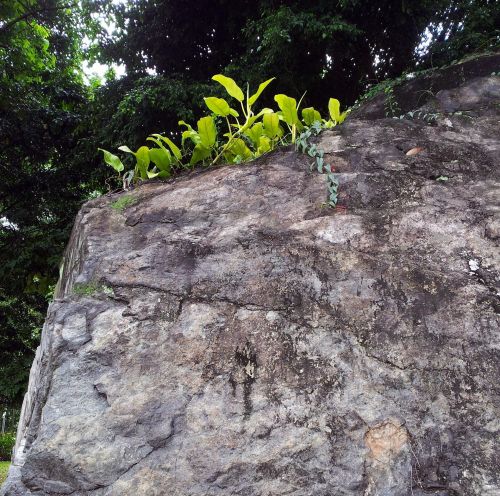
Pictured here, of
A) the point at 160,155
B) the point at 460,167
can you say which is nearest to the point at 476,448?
the point at 460,167

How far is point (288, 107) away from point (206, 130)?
552 millimetres

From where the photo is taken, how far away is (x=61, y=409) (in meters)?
1.87

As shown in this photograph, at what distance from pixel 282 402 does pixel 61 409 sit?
35.1 inches

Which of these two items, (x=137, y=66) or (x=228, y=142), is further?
(x=137, y=66)

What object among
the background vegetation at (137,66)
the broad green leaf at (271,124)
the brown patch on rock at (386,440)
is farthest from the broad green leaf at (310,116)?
the brown patch on rock at (386,440)

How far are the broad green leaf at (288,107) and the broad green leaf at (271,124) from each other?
7 centimetres

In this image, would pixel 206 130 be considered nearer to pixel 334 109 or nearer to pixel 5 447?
pixel 334 109

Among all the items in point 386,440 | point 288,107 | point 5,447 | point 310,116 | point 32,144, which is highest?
point 32,144

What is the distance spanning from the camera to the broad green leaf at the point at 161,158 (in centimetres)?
289

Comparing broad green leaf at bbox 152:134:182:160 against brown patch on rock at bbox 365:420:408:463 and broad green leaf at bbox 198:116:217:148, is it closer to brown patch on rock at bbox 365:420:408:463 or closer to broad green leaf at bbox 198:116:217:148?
broad green leaf at bbox 198:116:217:148

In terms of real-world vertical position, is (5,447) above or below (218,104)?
below

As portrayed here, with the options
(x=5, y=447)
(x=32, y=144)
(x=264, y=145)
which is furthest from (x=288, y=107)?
(x=5, y=447)

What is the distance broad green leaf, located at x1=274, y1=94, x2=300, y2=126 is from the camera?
294cm

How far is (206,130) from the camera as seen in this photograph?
9.33ft
